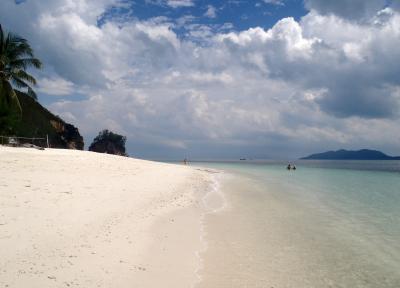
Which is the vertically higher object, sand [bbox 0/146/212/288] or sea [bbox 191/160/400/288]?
sand [bbox 0/146/212/288]

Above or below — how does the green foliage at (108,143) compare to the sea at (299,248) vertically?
above

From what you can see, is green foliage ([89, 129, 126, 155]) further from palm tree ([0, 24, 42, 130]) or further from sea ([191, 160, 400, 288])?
sea ([191, 160, 400, 288])

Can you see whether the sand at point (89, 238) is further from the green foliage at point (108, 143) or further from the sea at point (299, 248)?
the green foliage at point (108, 143)

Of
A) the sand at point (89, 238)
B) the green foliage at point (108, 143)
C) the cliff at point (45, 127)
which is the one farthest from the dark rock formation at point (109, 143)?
the sand at point (89, 238)

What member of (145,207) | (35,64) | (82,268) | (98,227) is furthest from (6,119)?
(82,268)

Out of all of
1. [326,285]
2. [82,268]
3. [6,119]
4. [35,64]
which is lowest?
[326,285]

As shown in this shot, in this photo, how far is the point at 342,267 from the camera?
853 cm

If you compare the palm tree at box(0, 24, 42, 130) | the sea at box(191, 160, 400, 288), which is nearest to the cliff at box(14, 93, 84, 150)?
the palm tree at box(0, 24, 42, 130)

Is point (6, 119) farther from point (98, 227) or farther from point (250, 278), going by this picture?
point (250, 278)

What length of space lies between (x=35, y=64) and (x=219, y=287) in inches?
1496

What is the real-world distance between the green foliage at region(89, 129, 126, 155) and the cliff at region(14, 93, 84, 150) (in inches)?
1346

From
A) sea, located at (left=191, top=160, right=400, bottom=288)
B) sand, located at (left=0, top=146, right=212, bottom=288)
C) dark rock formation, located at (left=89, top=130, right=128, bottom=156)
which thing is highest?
dark rock formation, located at (left=89, top=130, right=128, bottom=156)

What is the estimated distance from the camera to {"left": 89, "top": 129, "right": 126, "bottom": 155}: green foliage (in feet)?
370

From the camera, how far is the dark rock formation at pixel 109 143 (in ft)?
370
